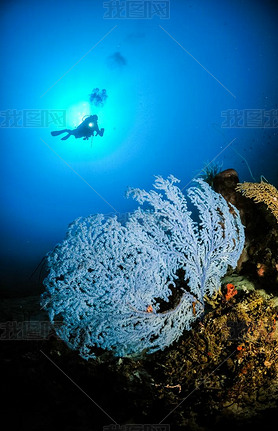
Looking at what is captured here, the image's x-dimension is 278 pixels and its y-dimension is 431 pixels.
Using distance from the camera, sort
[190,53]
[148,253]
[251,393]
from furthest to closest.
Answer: [190,53], [148,253], [251,393]

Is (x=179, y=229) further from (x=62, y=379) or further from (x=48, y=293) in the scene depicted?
(x=62, y=379)

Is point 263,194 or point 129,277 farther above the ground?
point 263,194

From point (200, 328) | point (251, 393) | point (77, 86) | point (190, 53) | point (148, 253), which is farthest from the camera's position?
point (77, 86)

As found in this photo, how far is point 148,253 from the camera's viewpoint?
311 cm

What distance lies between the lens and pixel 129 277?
3.02m

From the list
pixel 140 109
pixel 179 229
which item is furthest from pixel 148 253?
pixel 140 109

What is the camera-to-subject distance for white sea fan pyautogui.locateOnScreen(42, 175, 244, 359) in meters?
3.02

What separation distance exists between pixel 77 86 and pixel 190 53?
9912 mm

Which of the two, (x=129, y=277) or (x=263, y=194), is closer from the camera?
(x=129, y=277)

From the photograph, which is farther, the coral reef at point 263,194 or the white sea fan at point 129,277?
the coral reef at point 263,194

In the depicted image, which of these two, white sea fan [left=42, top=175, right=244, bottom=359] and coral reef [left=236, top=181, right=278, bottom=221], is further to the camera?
coral reef [left=236, top=181, right=278, bottom=221]

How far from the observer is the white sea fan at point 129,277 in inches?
119

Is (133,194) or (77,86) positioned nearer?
(133,194)

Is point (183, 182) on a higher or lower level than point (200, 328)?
higher
